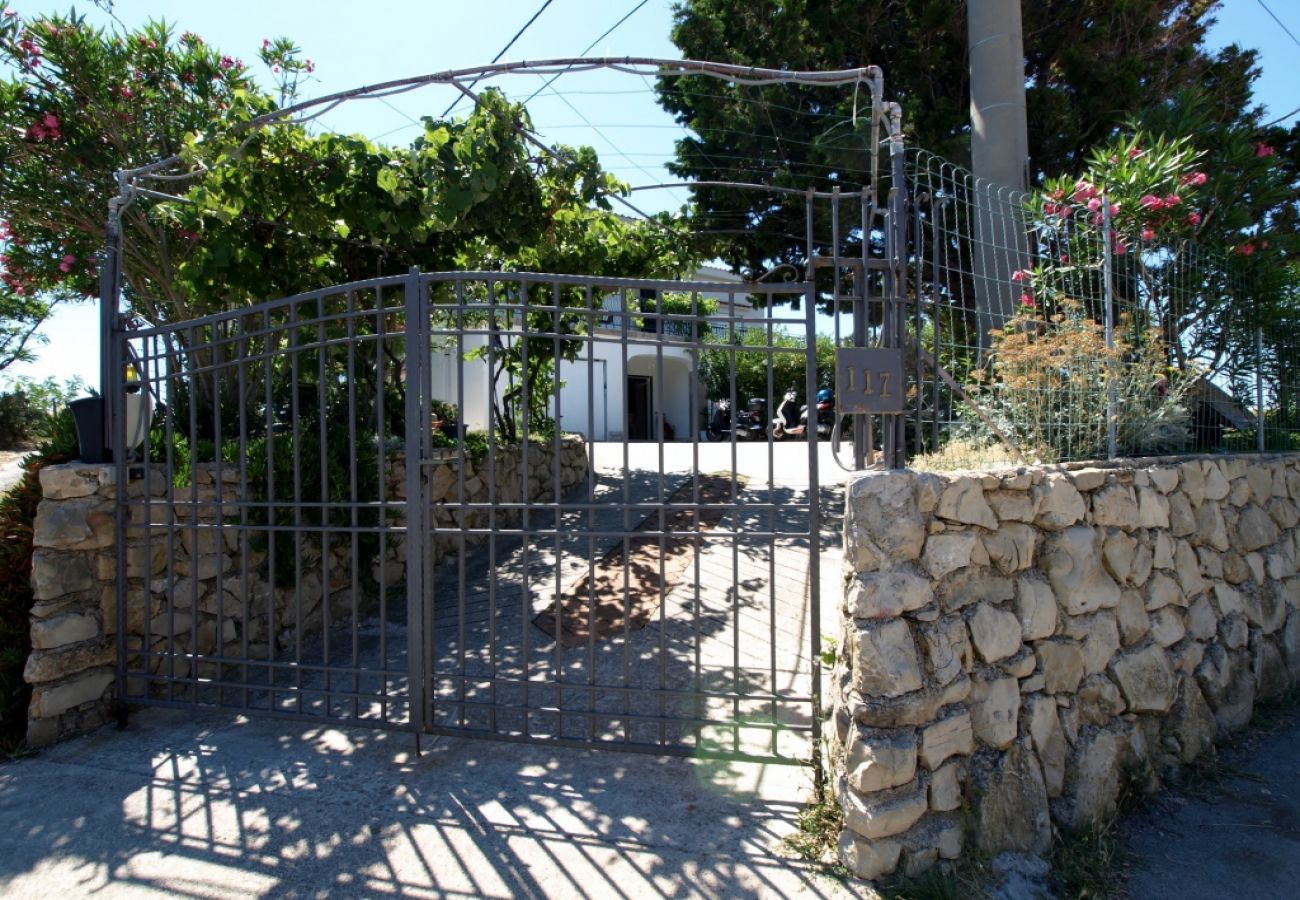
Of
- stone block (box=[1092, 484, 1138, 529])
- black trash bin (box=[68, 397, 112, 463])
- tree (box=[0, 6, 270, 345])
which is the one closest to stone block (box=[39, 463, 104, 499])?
black trash bin (box=[68, 397, 112, 463])

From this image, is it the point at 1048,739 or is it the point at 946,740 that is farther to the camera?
the point at 1048,739

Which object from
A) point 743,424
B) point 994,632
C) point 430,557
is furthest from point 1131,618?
point 743,424

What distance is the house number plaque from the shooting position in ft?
9.91

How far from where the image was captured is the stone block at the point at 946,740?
2770 millimetres

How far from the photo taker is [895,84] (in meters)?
9.28

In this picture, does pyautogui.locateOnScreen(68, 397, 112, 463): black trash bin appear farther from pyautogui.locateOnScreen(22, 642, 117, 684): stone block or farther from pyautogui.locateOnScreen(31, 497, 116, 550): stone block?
pyautogui.locateOnScreen(22, 642, 117, 684): stone block

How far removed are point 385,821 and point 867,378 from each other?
2.74m

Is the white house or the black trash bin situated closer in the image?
the black trash bin

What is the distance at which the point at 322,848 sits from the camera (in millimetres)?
2998

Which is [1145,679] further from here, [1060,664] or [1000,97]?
[1000,97]

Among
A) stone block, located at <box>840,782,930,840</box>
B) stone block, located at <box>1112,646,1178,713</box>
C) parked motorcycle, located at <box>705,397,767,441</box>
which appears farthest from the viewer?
parked motorcycle, located at <box>705,397,767,441</box>

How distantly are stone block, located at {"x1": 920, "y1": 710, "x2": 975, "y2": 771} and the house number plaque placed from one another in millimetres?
1226

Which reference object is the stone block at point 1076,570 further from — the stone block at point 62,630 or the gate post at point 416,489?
the stone block at point 62,630

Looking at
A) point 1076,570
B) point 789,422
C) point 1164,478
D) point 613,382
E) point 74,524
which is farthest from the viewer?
point 613,382
